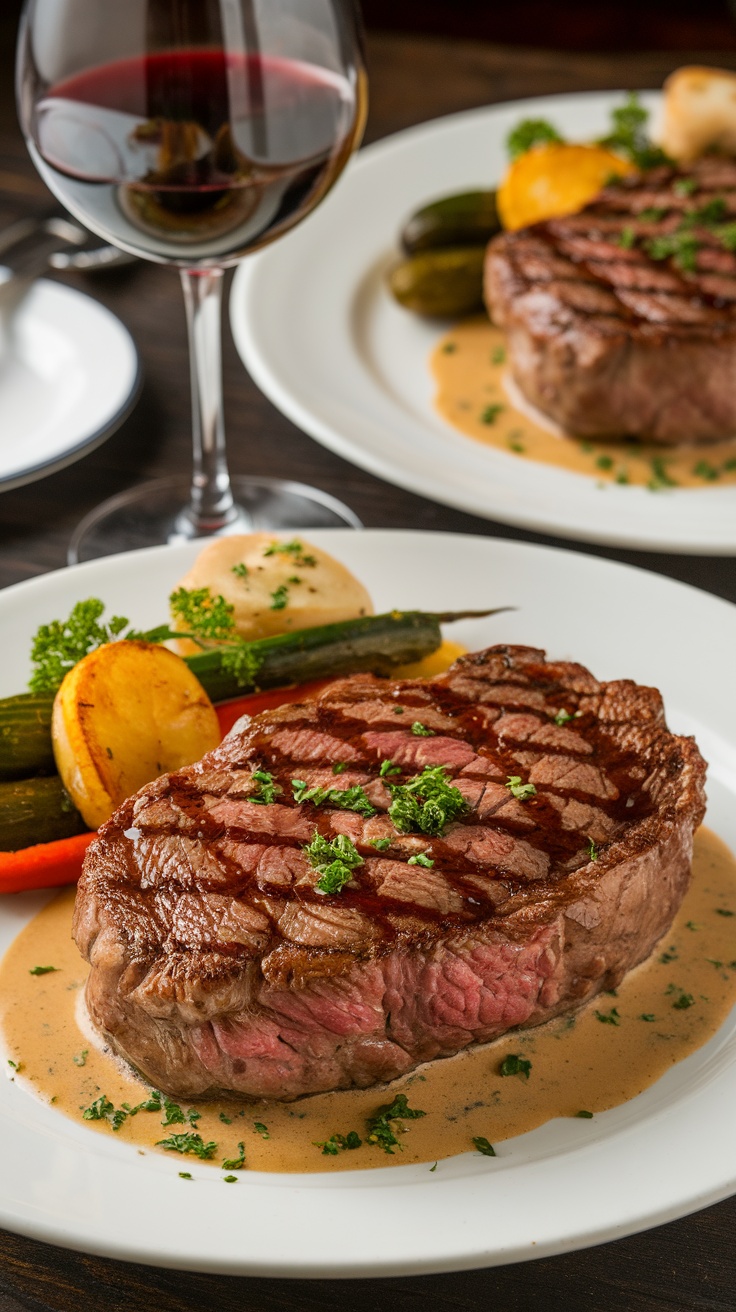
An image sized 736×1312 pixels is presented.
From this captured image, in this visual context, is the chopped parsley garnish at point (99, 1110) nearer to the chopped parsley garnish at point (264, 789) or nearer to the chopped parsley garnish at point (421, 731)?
the chopped parsley garnish at point (264, 789)

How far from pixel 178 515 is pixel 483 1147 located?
2.43 m

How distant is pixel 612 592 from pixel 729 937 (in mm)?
995

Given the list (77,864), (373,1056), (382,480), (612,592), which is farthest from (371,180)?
(373,1056)

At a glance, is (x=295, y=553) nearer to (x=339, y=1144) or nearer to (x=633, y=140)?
(x=339, y=1144)

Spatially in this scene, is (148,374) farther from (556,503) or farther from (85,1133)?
(85,1133)

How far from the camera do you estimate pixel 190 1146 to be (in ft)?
7.53

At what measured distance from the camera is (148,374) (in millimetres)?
5020

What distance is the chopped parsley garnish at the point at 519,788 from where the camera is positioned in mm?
2635

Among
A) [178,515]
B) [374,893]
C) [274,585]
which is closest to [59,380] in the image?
[178,515]

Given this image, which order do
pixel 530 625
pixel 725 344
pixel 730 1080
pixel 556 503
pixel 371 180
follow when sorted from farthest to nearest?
pixel 371 180
pixel 725 344
pixel 556 503
pixel 530 625
pixel 730 1080

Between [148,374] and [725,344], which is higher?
[725,344]

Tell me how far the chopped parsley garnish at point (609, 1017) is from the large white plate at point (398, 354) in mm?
1538

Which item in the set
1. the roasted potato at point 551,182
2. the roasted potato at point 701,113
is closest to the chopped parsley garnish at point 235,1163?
the roasted potato at point 551,182

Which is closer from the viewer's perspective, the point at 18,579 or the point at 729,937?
the point at 729,937
